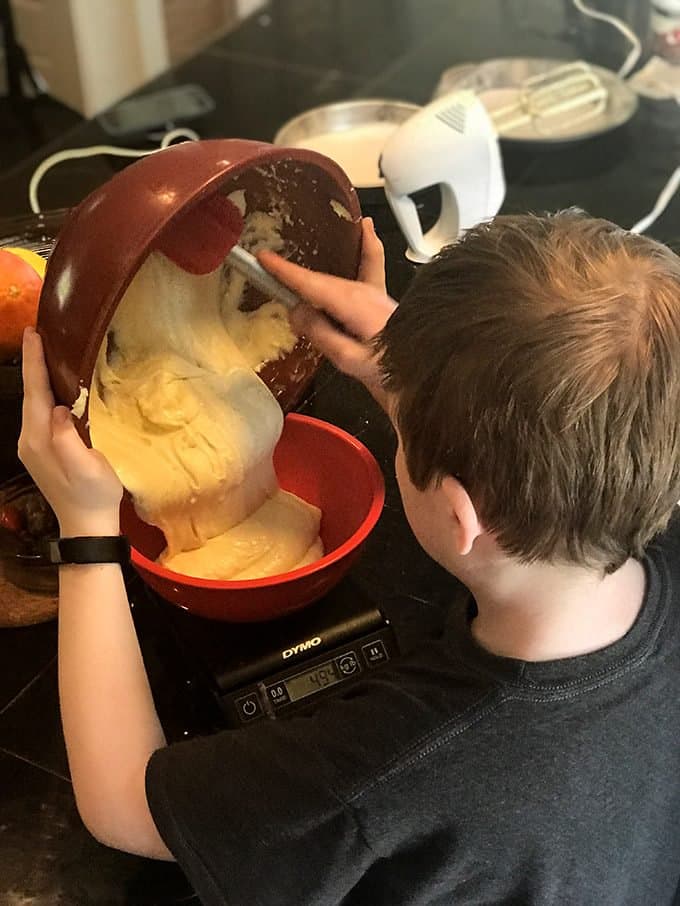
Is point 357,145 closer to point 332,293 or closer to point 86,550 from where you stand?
point 332,293

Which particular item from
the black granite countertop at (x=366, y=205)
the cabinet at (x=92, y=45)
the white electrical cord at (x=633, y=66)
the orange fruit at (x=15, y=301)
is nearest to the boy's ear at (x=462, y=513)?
the black granite countertop at (x=366, y=205)

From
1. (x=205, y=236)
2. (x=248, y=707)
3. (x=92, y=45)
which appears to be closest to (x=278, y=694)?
(x=248, y=707)

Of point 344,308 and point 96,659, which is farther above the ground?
point 344,308

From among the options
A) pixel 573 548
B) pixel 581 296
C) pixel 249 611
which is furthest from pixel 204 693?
pixel 581 296

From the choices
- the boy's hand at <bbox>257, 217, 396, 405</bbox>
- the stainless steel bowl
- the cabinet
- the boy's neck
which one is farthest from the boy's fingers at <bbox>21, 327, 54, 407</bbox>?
the cabinet

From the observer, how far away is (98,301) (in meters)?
0.66

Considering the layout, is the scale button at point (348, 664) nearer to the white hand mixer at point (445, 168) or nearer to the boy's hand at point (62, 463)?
the boy's hand at point (62, 463)

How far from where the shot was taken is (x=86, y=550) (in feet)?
2.45

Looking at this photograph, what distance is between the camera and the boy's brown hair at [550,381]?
60cm

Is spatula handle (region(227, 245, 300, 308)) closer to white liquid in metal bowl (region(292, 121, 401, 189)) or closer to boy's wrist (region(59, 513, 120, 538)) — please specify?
boy's wrist (region(59, 513, 120, 538))

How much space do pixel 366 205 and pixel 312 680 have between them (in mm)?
682

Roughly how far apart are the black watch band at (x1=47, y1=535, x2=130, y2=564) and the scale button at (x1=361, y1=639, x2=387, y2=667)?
0.22 metres

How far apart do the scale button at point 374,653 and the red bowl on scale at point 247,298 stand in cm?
6

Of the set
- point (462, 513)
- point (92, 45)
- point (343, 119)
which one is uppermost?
point (462, 513)
